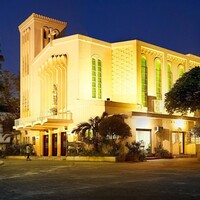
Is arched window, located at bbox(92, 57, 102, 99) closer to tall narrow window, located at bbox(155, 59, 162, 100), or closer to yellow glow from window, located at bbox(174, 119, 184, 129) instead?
tall narrow window, located at bbox(155, 59, 162, 100)

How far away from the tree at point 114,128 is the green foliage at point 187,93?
3592mm

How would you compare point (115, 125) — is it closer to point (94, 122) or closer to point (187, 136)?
point (94, 122)

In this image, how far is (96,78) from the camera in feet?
106

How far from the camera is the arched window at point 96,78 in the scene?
105 ft

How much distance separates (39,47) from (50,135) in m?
10.0

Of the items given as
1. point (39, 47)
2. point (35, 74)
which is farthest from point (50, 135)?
point (39, 47)

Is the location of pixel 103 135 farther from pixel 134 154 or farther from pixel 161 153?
pixel 161 153

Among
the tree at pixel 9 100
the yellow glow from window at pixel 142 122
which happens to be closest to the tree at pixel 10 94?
the tree at pixel 9 100

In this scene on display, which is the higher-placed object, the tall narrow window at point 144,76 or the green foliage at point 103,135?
the tall narrow window at point 144,76

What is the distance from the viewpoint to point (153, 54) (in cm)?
3397

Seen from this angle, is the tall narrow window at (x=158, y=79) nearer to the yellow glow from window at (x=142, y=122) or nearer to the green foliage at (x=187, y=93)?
the yellow glow from window at (x=142, y=122)

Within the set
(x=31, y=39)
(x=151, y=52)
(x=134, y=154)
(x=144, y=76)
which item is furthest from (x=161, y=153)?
(x=31, y=39)

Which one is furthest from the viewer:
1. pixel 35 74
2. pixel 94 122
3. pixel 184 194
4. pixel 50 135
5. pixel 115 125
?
pixel 35 74

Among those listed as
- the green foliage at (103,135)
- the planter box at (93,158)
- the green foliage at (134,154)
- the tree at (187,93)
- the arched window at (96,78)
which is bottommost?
the planter box at (93,158)
